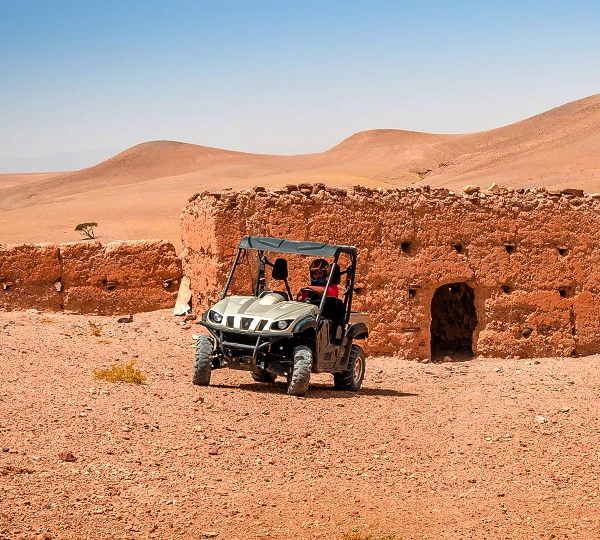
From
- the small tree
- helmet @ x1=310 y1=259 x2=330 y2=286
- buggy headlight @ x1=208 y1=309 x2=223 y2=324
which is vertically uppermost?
helmet @ x1=310 y1=259 x2=330 y2=286

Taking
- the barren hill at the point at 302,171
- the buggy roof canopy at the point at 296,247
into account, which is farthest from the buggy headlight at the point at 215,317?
the barren hill at the point at 302,171

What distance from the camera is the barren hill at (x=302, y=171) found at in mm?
43750

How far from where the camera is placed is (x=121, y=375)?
10.2 meters

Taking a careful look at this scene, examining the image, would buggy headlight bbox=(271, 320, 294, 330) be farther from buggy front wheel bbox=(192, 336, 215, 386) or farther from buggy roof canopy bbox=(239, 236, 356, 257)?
buggy roof canopy bbox=(239, 236, 356, 257)

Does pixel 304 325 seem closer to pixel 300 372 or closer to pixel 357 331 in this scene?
pixel 300 372

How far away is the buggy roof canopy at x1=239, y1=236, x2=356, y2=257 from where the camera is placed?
10.6m

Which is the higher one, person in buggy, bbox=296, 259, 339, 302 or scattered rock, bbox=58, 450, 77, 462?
person in buggy, bbox=296, 259, 339, 302

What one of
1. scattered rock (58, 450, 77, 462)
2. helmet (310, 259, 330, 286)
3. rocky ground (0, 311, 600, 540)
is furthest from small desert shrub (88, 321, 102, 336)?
scattered rock (58, 450, 77, 462)

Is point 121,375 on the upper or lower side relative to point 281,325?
lower

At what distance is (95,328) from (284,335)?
539 centimetres

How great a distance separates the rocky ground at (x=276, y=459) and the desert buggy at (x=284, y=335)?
1.07 ft

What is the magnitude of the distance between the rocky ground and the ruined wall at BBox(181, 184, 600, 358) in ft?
11.3

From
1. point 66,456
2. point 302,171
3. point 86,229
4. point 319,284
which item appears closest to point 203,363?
point 319,284

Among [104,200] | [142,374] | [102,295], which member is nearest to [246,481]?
[142,374]
